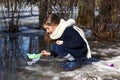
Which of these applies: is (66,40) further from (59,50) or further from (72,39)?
(59,50)

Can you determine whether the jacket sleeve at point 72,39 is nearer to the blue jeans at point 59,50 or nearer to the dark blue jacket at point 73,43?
the dark blue jacket at point 73,43

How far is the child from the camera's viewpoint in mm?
6176

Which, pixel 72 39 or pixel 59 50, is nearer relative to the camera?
pixel 72 39

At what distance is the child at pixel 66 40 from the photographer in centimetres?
618

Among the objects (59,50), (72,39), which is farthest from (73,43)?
(59,50)

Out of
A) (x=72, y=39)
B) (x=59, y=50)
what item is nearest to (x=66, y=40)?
(x=72, y=39)

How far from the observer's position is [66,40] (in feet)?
20.6

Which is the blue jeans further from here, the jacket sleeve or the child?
the jacket sleeve

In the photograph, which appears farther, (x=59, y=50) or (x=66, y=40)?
(x=59, y=50)

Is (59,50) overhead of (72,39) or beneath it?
beneath

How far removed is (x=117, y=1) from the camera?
882 cm

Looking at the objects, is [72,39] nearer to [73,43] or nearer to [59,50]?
[73,43]

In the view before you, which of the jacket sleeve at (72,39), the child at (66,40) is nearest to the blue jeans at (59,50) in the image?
the child at (66,40)

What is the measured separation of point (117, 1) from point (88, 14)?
1091 mm
